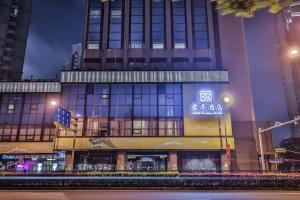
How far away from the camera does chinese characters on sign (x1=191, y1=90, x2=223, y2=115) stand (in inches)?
1486

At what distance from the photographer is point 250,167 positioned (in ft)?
124

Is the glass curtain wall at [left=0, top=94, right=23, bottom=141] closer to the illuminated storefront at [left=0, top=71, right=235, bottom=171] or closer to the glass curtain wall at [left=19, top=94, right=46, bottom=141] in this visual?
the illuminated storefront at [left=0, top=71, right=235, bottom=171]

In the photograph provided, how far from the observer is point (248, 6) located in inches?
213

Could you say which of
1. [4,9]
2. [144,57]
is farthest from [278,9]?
[4,9]

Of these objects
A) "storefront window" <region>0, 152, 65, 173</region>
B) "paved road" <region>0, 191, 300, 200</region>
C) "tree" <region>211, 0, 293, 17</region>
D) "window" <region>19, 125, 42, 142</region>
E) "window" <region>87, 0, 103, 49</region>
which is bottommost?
"paved road" <region>0, 191, 300, 200</region>

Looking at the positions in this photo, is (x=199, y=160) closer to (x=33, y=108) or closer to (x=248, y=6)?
(x=33, y=108)

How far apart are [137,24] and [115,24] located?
4.12 metres

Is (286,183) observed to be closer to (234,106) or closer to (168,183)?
(168,183)

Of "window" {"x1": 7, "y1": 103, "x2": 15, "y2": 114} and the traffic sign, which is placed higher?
"window" {"x1": 7, "y1": 103, "x2": 15, "y2": 114}

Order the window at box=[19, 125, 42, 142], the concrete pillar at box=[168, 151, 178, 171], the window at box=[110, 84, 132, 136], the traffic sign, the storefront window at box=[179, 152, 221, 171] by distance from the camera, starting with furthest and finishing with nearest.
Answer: the window at box=[19, 125, 42, 142] → the window at box=[110, 84, 132, 136] → the storefront window at box=[179, 152, 221, 171] → the concrete pillar at box=[168, 151, 178, 171] → the traffic sign

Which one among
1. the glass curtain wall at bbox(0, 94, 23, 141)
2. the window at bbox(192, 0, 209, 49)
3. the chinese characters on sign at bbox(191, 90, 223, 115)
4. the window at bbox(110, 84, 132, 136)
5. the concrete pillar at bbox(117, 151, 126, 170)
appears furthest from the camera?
the window at bbox(192, 0, 209, 49)

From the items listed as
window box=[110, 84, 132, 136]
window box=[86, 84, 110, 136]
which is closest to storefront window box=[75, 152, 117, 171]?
window box=[86, 84, 110, 136]

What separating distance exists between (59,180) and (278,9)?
60.2ft

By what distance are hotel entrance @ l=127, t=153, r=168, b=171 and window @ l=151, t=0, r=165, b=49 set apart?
65.4 ft
